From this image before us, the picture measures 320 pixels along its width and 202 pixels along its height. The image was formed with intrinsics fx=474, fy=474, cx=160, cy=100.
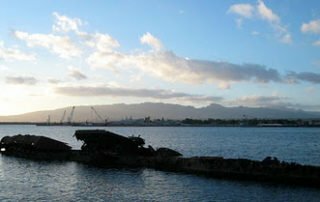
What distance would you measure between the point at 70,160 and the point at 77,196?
33046 mm

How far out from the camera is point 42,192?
40.8 m

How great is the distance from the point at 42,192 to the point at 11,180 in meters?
10.2

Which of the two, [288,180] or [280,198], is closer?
[280,198]

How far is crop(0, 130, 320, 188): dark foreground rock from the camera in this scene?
162ft

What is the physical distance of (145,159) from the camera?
63500mm

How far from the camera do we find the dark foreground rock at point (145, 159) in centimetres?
4931

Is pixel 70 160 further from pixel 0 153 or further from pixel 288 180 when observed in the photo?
pixel 288 180

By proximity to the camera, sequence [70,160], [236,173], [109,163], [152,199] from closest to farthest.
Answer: [152,199] < [236,173] < [109,163] < [70,160]

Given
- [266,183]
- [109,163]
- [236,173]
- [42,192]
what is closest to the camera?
[42,192]

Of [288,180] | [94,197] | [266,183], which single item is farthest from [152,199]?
[288,180]

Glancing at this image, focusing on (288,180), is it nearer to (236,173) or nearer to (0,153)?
(236,173)

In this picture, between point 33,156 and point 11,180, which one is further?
point 33,156

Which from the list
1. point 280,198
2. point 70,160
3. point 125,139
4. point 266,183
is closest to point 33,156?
point 70,160

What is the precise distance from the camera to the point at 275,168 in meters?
50.5
